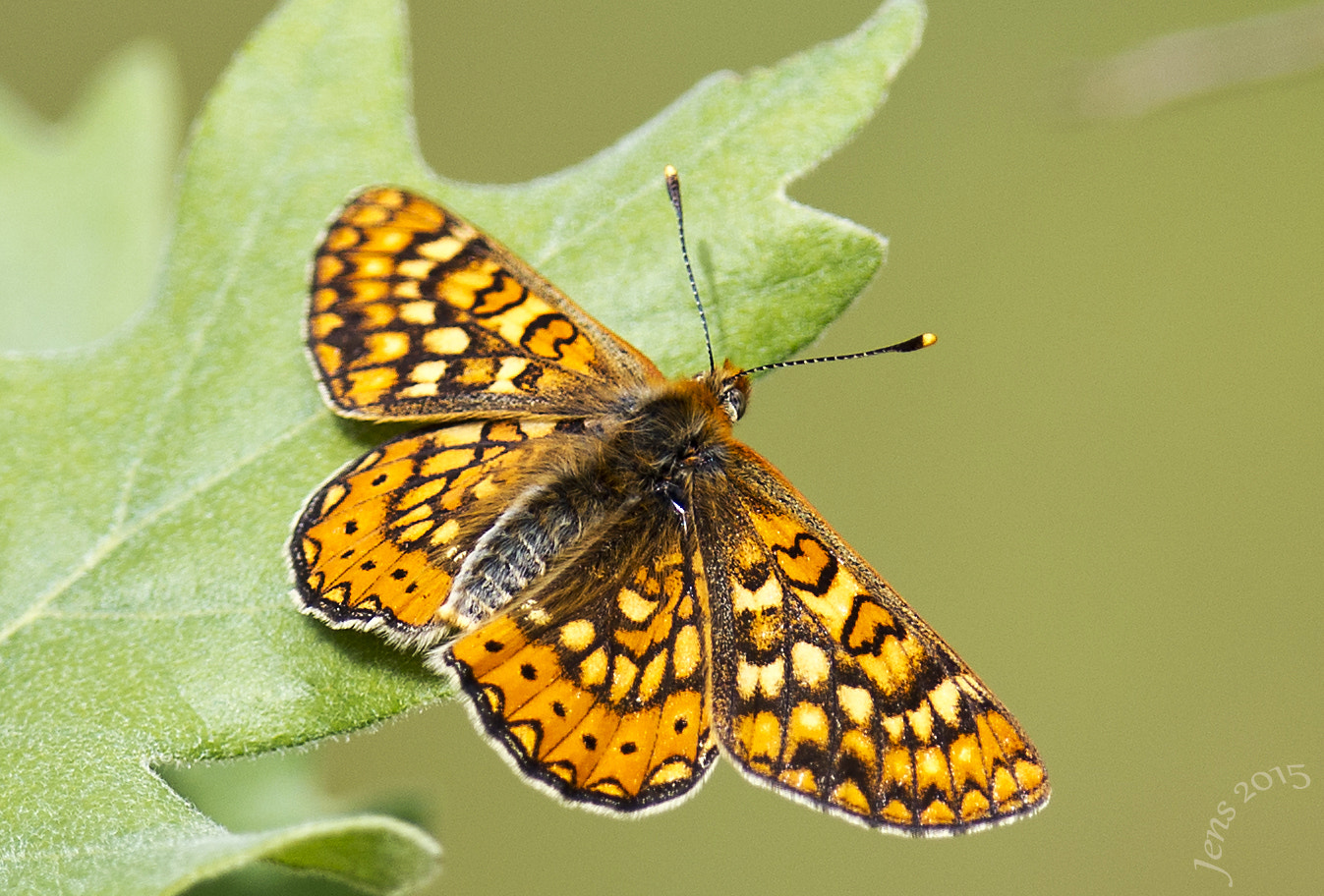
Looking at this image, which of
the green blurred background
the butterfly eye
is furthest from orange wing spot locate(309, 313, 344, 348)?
the green blurred background

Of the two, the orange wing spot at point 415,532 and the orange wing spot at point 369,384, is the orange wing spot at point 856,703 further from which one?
the orange wing spot at point 369,384

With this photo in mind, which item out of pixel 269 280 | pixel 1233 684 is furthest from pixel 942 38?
pixel 269 280

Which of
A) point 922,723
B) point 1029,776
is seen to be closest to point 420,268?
point 922,723

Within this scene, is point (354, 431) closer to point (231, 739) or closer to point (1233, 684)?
point (231, 739)

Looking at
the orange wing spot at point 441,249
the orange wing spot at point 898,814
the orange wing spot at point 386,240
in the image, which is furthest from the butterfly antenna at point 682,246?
the orange wing spot at point 898,814

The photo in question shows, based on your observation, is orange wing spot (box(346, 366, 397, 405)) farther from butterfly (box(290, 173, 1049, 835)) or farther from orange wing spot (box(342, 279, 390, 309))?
orange wing spot (box(342, 279, 390, 309))

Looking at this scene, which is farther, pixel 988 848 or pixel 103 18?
pixel 103 18
